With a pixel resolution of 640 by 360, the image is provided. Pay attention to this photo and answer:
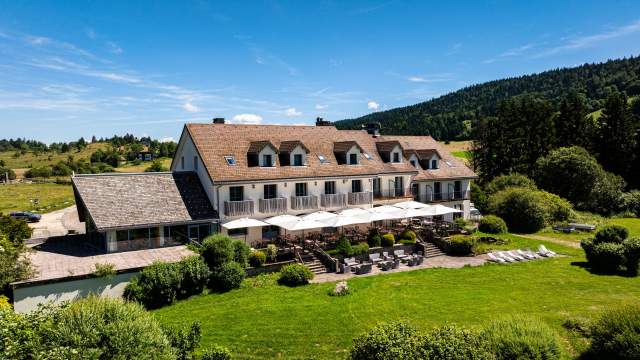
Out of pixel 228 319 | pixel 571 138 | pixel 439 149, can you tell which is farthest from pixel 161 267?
pixel 571 138

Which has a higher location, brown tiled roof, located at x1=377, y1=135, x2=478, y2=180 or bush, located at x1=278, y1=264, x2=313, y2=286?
brown tiled roof, located at x1=377, y1=135, x2=478, y2=180

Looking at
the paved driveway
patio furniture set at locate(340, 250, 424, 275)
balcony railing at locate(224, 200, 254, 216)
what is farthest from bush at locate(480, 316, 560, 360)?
the paved driveway

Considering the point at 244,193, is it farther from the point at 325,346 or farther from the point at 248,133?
the point at 325,346

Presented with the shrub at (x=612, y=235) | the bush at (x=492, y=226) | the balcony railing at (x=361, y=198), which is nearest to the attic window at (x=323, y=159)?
the balcony railing at (x=361, y=198)

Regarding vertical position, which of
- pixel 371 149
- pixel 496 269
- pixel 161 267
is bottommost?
pixel 496 269

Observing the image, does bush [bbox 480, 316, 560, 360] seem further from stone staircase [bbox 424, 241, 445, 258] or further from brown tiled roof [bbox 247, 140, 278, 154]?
brown tiled roof [bbox 247, 140, 278, 154]

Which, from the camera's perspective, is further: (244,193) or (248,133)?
(248,133)

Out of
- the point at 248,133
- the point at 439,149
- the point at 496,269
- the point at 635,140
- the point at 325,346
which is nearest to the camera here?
the point at 325,346
